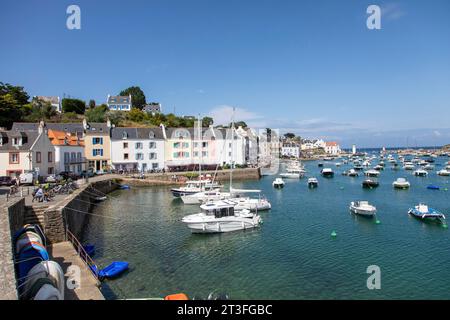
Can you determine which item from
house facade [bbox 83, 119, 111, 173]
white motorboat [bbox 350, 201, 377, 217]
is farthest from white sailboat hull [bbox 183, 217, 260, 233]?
house facade [bbox 83, 119, 111, 173]

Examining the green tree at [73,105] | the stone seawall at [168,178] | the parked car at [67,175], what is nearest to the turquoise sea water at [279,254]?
the parked car at [67,175]

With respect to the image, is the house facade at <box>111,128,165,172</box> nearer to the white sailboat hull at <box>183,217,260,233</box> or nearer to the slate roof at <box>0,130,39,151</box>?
the slate roof at <box>0,130,39,151</box>

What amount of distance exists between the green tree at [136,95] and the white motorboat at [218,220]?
119250mm

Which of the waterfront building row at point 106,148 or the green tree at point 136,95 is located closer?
the waterfront building row at point 106,148

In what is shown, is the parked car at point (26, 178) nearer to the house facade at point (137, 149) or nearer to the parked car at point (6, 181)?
the parked car at point (6, 181)

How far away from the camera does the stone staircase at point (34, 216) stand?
2288 cm

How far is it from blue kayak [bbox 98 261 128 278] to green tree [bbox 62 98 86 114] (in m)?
100

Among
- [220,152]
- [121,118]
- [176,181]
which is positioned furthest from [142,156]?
[121,118]

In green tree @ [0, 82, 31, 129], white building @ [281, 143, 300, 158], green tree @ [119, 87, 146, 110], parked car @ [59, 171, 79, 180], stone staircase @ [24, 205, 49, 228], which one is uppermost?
green tree @ [119, 87, 146, 110]

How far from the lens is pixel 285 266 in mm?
20672

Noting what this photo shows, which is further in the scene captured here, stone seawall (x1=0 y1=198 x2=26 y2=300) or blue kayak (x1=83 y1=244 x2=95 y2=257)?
blue kayak (x1=83 y1=244 x2=95 y2=257)

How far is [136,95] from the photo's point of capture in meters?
138

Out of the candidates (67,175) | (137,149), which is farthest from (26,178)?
(137,149)

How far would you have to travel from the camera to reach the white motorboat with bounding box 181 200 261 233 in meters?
27.9
